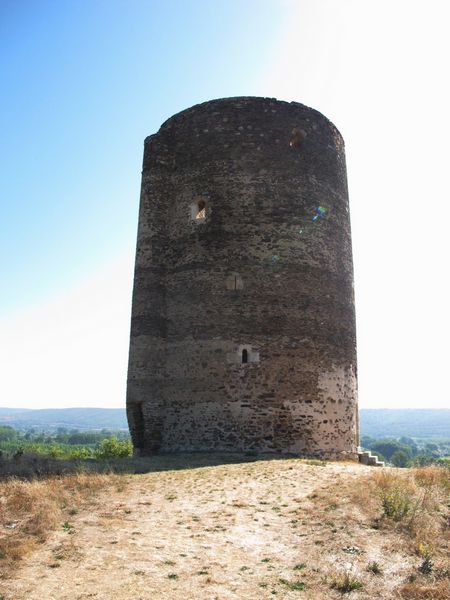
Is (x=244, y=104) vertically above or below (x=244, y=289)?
above

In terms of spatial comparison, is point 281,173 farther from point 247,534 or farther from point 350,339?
point 247,534

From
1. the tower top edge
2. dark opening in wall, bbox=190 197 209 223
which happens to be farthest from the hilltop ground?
the tower top edge

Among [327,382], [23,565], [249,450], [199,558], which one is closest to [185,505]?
[199,558]

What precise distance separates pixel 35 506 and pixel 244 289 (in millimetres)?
8287

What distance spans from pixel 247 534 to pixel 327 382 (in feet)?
26.3

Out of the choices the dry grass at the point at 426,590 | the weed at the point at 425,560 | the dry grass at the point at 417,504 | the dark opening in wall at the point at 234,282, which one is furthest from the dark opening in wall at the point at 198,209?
the dry grass at the point at 426,590

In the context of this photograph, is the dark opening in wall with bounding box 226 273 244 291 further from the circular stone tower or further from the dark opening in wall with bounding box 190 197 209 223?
the dark opening in wall with bounding box 190 197 209 223

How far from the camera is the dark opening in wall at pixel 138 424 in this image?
15.7 metres

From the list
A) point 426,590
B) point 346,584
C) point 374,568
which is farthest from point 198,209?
point 426,590

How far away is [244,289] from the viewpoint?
15102 millimetres

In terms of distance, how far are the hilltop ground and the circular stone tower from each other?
4.03m

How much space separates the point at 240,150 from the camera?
16016 millimetres

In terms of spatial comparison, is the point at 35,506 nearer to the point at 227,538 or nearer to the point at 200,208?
the point at 227,538

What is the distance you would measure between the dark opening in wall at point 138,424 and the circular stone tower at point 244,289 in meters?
0.03
